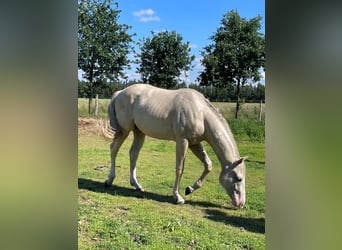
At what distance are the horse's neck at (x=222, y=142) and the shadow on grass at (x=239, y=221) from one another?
0.28m

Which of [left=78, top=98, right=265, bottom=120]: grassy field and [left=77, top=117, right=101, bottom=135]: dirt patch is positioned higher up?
[left=78, top=98, right=265, bottom=120]: grassy field

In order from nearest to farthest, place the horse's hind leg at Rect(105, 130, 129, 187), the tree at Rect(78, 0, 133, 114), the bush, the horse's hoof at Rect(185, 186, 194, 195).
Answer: the bush < the tree at Rect(78, 0, 133, 114) < the horse's hoof at Rect(185, 186, 194, 195) < the horse's hind leg at Rect(105, 130, 129, 187)

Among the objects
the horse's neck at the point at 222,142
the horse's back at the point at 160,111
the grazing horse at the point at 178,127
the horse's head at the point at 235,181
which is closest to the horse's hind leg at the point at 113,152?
the grazing horse at the point at 178,127

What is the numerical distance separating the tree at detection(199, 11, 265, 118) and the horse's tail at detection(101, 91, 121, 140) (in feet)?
1.91

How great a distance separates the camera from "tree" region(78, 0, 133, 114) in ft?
6.31

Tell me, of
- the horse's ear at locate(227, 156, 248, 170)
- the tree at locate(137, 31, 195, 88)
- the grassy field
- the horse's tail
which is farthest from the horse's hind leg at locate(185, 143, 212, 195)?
the horse's tail

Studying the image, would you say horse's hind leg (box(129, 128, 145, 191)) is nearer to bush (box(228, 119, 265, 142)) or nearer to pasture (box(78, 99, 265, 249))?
pasture (box(78, 99, 265, 249))

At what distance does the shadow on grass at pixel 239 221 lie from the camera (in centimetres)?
183

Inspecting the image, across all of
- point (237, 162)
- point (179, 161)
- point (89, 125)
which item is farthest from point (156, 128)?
point (237, 162)

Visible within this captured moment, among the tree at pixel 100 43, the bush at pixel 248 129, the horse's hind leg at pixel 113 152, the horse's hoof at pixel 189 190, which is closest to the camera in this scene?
the bush at pixel 248 129

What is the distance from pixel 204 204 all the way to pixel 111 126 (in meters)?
0.76

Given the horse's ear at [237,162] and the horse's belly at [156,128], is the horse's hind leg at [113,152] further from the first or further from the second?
the horse's ear at [237,162]
